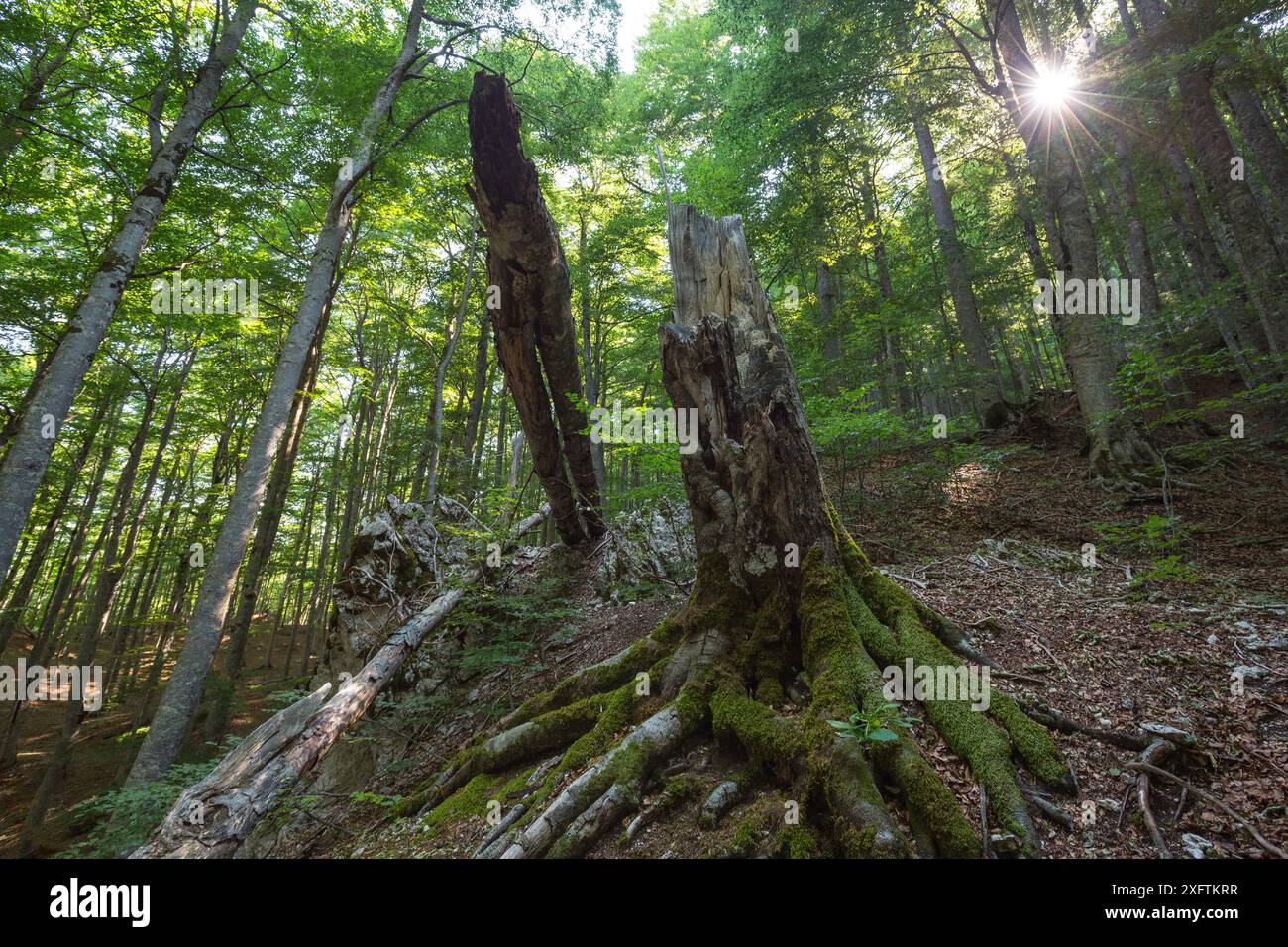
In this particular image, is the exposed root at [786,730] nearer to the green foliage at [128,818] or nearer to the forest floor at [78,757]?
the green foliage at [128,818]

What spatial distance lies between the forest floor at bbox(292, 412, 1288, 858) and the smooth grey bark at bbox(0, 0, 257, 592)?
5.08 metres

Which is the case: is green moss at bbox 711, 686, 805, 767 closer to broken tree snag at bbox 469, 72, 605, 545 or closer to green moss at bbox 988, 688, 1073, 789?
green moss at bbox 988, 688, 1073, 789

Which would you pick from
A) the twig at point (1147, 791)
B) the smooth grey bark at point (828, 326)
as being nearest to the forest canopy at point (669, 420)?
the twig at point (1147, 791)

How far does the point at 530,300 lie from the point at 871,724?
16.0ft

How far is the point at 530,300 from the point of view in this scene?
526 centimetres

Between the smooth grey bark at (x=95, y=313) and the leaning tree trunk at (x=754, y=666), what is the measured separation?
5.80 m

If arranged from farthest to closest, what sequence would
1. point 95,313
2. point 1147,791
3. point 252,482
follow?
point 252,482 < point 95,313 < point 1147,791

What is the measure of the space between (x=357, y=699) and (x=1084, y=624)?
21.7 ft

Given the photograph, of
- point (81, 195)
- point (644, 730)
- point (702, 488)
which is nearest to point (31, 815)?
point (81, 195)

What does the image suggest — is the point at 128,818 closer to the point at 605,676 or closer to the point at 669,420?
the point at 605,676

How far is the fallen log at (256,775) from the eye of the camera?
2.97 meters

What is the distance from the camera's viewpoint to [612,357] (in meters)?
18.4

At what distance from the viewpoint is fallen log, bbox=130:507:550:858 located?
2967 millimetres

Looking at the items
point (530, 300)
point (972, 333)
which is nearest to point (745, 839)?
point (530, 300)
